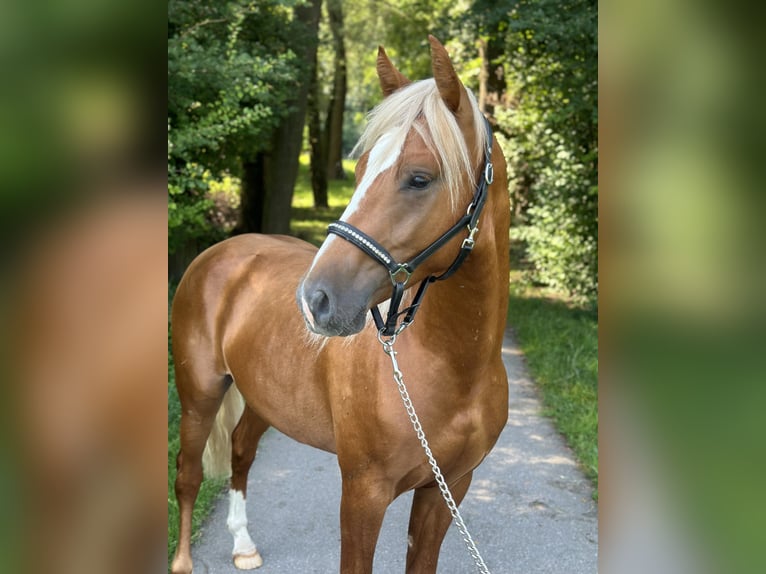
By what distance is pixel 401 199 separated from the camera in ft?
5.53

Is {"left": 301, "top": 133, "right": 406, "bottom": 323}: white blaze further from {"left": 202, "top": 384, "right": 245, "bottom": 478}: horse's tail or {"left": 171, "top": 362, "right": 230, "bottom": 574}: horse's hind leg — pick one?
{"left": 202, "top": 384, "right": 245, "bottom": 478}: horse's tail

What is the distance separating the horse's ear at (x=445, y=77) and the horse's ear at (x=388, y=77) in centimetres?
30

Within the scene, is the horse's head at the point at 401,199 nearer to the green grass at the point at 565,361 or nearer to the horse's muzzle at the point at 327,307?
the horse's muzzle at the point at 327,307

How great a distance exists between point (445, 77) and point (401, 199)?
1.11 ft

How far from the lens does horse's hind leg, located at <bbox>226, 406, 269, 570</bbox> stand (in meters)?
3.35

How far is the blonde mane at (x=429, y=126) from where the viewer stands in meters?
1.68

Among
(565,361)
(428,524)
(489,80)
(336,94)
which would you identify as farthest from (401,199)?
(336,94)

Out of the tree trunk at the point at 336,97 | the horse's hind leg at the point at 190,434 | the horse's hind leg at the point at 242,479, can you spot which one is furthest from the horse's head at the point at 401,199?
the tree trunk at the point at 336,97
